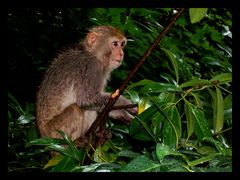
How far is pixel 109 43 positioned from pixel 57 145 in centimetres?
266

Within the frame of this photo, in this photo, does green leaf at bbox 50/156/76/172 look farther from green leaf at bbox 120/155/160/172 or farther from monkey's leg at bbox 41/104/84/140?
monkey's leg at bbox 41/104/84/140

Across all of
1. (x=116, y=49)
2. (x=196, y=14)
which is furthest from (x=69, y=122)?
(x=196, y=14)

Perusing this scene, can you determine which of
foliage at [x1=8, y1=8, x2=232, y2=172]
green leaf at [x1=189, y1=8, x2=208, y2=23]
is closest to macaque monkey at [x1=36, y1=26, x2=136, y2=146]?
foliage at [x1=8, y1=8, x2=232, y2=172]

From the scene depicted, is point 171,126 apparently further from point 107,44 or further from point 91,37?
point 91,37

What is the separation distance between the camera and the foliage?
6.14ft

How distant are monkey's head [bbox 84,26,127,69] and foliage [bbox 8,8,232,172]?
140mm

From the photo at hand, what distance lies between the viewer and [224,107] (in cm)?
272

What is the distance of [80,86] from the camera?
4582 mm

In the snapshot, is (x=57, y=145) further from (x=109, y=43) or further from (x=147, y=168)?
(x=109, y=43)

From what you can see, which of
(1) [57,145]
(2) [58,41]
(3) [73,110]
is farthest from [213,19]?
(1) [57,145]

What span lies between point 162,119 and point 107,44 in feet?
8.44

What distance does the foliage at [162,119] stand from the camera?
6.14 feet

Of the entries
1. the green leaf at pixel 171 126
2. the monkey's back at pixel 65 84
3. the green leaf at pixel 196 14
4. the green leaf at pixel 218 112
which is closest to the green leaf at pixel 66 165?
the green leaf at pixel 171 126

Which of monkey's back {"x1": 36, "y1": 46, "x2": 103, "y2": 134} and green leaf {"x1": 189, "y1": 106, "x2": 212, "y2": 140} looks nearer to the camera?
green leaf {"x1": 189, "y1": 106, "x2": 212, "y2": 140}
